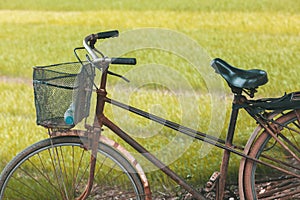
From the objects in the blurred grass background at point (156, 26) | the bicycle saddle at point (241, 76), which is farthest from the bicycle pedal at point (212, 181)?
the blurred grass background at point (156, 26)

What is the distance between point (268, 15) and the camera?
15039 millimetres

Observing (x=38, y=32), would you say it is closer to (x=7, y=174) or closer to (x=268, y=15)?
(x=268, y=15)

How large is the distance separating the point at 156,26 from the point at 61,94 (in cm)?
1033

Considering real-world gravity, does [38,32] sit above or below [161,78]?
above

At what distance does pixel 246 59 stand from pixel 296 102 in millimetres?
6208

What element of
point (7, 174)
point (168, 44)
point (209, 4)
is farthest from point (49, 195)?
point (209, 4)

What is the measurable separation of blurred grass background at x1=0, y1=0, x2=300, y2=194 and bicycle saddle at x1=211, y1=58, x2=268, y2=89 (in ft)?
5.18

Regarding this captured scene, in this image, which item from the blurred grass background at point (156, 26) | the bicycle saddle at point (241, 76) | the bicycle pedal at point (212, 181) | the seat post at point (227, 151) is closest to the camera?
the bicycle saddle at point (241, 76)

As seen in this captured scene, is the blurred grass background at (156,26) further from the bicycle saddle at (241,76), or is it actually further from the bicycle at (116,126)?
the bicycle saddle at (241,76)

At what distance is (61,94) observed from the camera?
3.76 meters

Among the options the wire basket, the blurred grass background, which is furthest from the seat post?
the blurred grass background

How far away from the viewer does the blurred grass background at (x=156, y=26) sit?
666 centimetres

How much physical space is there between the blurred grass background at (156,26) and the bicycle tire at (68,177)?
0.35 m

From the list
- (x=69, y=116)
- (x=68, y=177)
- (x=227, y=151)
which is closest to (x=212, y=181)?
(x=227, y=151)
